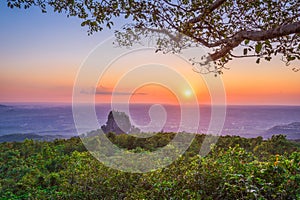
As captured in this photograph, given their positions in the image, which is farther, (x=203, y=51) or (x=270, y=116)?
(x=270, y=116)

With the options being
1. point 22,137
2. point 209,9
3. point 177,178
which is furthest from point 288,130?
Result: point 22,137

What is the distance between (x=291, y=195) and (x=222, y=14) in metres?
3.15

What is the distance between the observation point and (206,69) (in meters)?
4.85

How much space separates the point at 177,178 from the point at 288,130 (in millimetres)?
6051

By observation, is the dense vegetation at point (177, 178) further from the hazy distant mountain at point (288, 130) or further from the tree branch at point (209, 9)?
the tree branch at point (209, 9)

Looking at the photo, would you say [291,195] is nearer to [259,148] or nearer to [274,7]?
[274,7]

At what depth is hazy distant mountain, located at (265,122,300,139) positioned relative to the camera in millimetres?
8805

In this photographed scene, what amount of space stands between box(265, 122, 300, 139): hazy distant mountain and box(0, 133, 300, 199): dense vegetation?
0.40 m

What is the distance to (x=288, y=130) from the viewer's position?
9.18 m

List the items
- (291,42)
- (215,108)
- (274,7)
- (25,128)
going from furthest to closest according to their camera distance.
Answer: (25,128)
(215,108)
(274,7)
(291,42)

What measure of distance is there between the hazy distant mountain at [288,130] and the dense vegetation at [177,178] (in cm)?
40

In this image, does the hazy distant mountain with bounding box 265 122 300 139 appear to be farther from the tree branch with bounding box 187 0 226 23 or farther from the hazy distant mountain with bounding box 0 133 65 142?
the hazy distant mountain with bounding box 0 133 65 142

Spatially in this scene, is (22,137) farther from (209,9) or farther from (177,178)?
(209,9)

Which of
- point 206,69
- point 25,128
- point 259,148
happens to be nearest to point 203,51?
point 206,69
